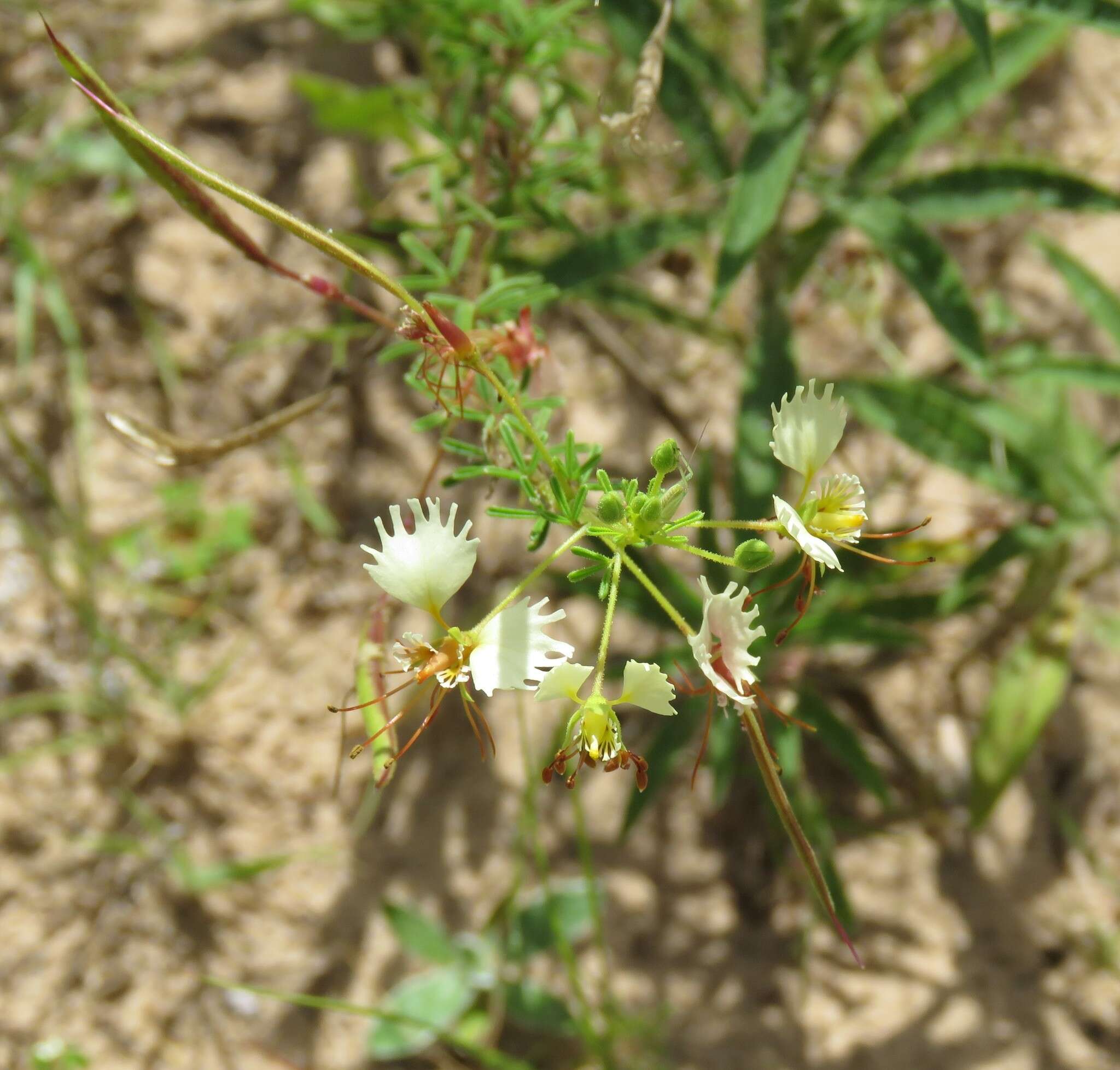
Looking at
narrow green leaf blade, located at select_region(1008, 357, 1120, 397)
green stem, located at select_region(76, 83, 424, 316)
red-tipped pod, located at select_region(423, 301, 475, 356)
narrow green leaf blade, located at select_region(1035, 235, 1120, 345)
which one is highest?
narrow green leaf blade, located at select_region(1035, 235, 1120, 345)

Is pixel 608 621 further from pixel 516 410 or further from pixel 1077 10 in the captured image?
pixel 1077 10

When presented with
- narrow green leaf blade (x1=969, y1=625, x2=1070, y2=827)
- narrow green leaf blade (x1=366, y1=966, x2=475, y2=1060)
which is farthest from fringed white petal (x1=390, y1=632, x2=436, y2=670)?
narrow green leaf blade (x1=969, y1=625, x2=1070, y2=827)

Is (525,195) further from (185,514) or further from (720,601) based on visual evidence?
(185,514)

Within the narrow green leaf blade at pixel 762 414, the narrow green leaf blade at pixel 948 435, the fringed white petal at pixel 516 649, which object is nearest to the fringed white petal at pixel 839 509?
the fringed white petal at pixel 516 649

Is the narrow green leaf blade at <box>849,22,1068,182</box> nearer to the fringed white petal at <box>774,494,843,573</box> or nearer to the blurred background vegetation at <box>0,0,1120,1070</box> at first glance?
the blurred background vegetation at <box>0,0,1120,1070</box>

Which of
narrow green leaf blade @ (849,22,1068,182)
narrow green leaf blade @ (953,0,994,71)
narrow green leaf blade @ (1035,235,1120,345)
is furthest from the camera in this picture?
narrow green leaf blade @ (1035,235,1120,345)

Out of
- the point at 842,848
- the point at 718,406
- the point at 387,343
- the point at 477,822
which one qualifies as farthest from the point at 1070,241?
the point at 477,822

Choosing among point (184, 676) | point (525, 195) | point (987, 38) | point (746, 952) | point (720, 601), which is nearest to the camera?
point (720, 601)
